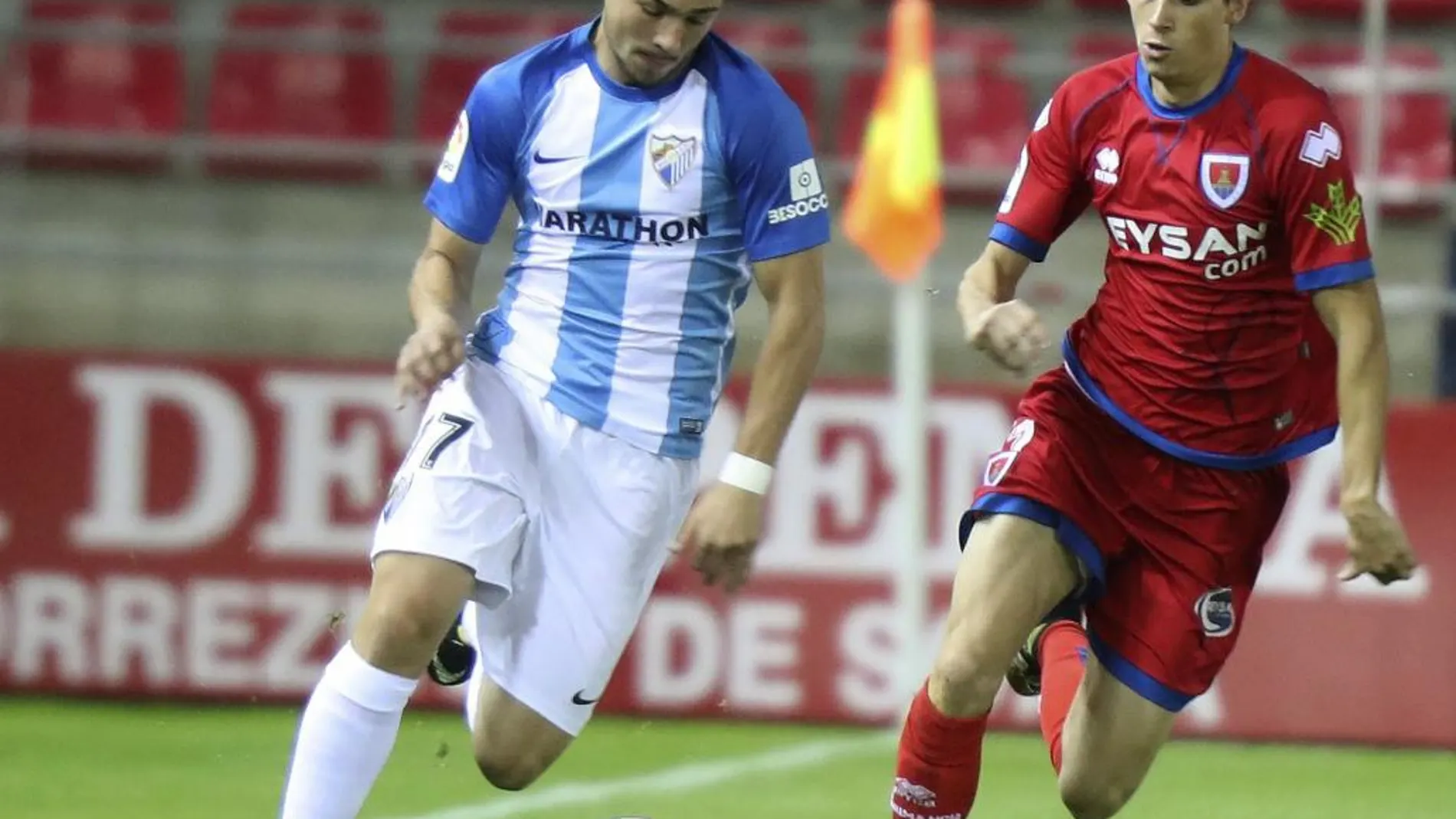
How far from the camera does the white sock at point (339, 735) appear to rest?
5074 mm

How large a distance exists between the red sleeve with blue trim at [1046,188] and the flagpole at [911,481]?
3350mm

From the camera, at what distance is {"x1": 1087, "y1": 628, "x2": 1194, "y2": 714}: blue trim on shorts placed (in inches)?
229

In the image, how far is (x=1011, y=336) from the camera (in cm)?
500

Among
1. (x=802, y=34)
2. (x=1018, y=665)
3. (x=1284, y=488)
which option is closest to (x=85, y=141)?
(x=802, y=34)

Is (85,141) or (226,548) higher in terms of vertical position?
(85,141)

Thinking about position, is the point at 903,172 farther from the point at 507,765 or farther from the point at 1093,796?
the point at 507,765

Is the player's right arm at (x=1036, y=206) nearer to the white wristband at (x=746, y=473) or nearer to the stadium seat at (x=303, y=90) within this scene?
the white wristband at (x=746, y=473)

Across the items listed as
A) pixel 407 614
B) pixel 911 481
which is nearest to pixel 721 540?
pixel 407 614

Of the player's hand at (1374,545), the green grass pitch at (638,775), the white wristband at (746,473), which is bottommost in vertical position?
the green grass pitch at (638,775)

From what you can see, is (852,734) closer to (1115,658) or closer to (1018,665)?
(1018,665)

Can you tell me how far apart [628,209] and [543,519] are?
2.32 feet

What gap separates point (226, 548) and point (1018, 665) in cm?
399

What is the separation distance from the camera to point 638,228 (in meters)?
5.55

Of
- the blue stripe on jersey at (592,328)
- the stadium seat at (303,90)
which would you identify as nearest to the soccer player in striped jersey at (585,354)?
the blue stripe on jersey at (592,328)
